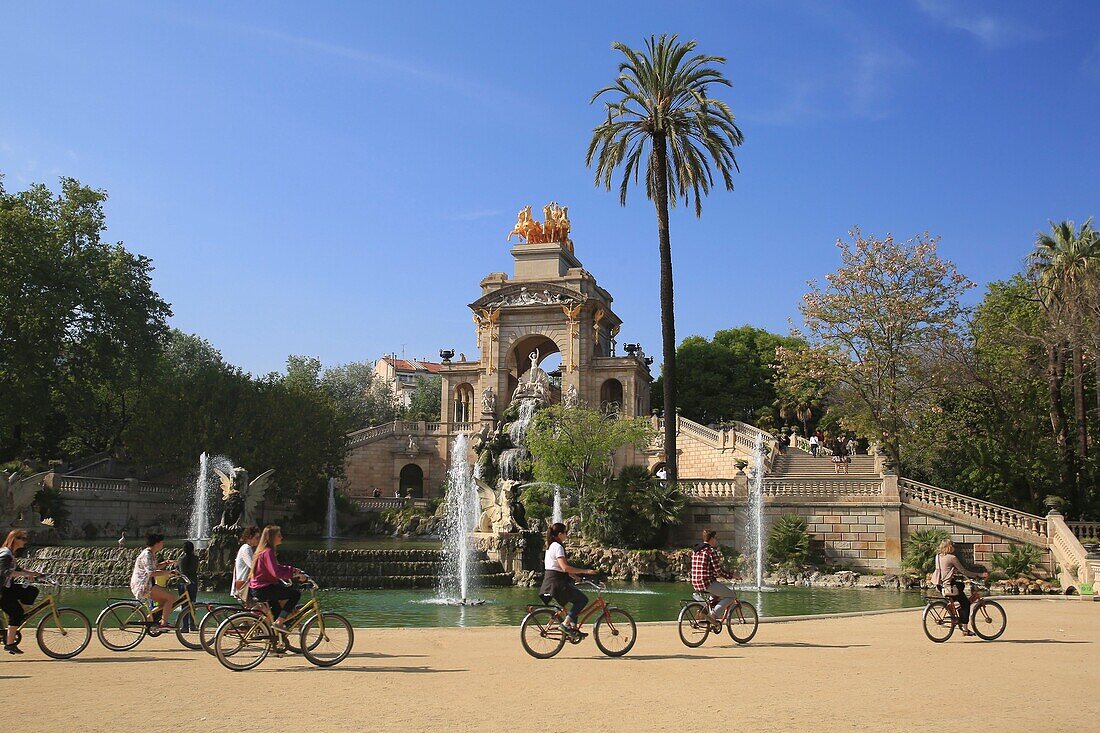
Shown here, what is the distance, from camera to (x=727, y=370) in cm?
7469

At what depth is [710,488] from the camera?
34.1 metres

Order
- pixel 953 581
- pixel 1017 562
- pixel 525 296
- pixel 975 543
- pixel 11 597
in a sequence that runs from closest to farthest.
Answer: pixel 11 597
pixel 953 581
pixel 1017 562
pixel 975 543
pixel 525 296

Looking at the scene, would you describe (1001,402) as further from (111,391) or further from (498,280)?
(111,391)

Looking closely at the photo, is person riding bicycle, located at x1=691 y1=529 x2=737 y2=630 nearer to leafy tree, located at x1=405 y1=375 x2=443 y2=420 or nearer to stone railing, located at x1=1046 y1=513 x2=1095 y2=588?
stone railing, located at x1=1046 y1=513 x2=1095 y2=588

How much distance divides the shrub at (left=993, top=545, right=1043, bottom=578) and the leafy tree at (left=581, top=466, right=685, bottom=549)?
32.7 feet

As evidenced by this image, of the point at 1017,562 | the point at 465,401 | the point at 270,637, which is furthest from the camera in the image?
the point at 465,401

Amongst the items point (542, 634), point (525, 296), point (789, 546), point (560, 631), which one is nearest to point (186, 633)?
point (542, 634)

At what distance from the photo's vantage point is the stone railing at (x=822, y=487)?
32.0 metres

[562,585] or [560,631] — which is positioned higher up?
[562,585]

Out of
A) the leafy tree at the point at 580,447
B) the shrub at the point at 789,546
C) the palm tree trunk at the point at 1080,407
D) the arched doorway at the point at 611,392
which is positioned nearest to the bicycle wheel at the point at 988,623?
the shrub at the point at 789,546

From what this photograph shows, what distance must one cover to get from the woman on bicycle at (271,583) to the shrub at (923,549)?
22.3m

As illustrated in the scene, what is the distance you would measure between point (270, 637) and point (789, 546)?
2286 cm

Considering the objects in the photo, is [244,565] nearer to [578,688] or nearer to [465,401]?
[578,688]

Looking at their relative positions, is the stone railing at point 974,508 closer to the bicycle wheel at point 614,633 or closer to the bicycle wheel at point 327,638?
the bicycle wheel at point 614,633
